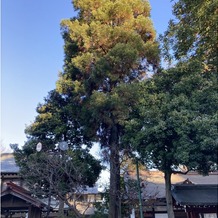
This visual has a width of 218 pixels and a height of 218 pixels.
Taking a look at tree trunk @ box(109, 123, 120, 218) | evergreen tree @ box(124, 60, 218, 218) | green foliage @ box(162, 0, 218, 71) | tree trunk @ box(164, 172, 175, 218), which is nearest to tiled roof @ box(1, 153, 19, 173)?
tree trunk @ box(109, 123, 120, 218)

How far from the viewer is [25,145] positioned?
12445mm

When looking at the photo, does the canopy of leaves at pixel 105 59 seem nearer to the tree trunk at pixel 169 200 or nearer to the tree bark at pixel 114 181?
the tree bark at pixel 114 181

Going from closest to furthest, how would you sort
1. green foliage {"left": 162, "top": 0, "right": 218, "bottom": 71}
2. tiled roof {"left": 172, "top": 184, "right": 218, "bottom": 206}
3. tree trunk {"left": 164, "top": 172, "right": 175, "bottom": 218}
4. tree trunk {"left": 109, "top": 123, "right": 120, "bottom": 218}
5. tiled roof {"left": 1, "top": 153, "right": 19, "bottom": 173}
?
green foliage {"left": 162, "top": 0, "right": 218, "bottom": 71} < tree trunk {"left": 164, "top": 172, "right": 175, "bottom": 218} < tree trunk {"left": 109, "top": 123, "right": 120, "bottom": 218} < tiled roof {"left": 172, "top": 184, "right": 218, "bottom": 206} < tiled roof {"left": 1, "top": 153, "right": 19, "bottom": 173}

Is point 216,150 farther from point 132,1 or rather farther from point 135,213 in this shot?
point 132,1

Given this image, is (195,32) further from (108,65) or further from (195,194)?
(195,194)

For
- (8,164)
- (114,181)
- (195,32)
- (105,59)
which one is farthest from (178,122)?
(8,164)

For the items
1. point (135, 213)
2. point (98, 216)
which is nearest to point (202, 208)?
point (135, 213)

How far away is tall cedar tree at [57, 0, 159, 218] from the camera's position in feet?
36.7

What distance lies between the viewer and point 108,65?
11750 millimetres

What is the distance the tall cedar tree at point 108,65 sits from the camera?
1120 cm

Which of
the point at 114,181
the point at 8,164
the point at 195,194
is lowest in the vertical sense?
the point at 195,194

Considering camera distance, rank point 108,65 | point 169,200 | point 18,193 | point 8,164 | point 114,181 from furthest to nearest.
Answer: point 8,164 → point 108,65 → point 114,181 → point 169,200 → point 18,193

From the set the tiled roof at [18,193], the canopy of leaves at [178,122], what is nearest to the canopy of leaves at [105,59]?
the canopy of leaves at [178,122]

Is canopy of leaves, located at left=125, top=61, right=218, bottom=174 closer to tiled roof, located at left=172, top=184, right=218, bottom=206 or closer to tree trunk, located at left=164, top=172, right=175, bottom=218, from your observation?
tree trunk, located at left=164, top=172, right=175, bottom=218
